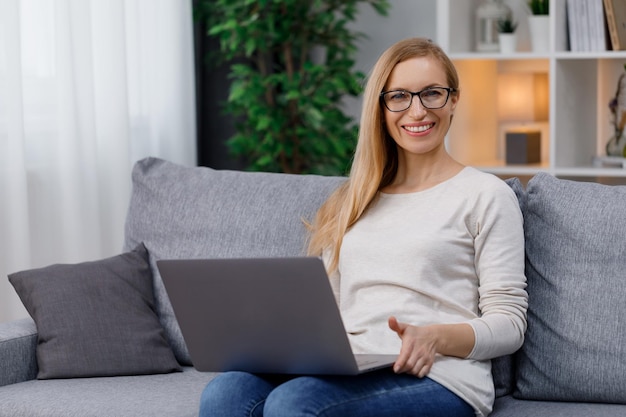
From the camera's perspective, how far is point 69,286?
2379mm

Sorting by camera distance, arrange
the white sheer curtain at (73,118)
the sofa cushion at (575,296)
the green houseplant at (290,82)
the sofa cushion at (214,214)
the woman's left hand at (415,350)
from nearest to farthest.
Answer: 1. the woman's left hand at (415,350)
2. the sofa cushion at (575,296)
3. the sofa cushion at (214,214)
4. the white sheer curtain at (73,118)
5. the green houseplant at (290,82)

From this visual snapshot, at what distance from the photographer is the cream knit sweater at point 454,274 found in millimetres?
1889

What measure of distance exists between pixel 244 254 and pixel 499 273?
0.71 metres

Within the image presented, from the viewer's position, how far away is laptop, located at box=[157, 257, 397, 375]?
168 centimetres

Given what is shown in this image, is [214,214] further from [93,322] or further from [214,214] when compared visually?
[93,322]

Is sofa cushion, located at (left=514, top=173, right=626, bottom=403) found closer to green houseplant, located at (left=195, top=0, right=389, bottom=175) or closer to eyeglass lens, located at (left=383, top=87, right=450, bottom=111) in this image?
eyeglass lens, located at (left=383, top=87, right=450, bottom=111)

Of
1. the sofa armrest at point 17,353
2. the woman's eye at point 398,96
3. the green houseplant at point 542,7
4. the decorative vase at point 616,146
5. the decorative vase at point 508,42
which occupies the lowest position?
the sofa armrest at point 17,353

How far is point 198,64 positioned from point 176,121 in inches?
18.2

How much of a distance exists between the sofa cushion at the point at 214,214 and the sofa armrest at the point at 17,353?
1.01 ft

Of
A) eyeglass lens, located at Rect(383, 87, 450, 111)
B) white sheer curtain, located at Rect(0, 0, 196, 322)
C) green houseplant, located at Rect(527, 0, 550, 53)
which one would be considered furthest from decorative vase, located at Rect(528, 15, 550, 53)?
eyeglass lens, located at Rect(383, 87, 450, 111)

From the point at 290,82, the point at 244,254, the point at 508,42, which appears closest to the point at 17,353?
the point at 244,254

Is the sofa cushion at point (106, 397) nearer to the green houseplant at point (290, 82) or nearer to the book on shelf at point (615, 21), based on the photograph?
the green houseplant at point (290, 82)

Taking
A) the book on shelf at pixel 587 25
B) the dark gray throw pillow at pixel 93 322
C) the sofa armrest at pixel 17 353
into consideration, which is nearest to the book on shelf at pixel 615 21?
the book on shelf at pixel 587 25

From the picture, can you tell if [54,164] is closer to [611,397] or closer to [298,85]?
[298,85]
